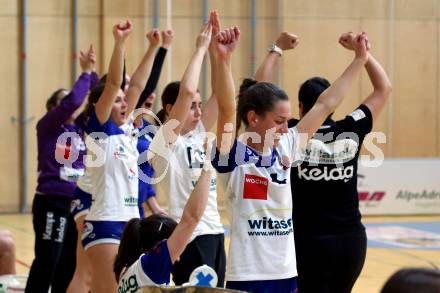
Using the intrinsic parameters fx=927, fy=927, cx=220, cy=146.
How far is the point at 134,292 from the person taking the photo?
373 cm

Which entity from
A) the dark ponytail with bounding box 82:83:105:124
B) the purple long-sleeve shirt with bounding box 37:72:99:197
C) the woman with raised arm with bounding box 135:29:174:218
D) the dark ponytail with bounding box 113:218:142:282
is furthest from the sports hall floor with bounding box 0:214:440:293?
the dark ponytail with bounding box 113:218:142:282

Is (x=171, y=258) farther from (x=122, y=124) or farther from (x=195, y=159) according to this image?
(x=122, y=124)

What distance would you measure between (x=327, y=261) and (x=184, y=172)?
1.03 metres

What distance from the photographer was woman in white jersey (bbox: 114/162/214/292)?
3.79 m

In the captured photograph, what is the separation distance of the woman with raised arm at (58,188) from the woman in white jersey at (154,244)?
2663 millimetres

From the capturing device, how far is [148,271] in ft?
12.4

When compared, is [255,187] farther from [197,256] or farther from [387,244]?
[387,244]

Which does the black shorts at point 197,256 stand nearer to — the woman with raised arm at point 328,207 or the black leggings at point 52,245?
the woman with raised arm at point 328,207

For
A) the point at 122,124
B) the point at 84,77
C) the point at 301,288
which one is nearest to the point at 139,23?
the point at 84,77

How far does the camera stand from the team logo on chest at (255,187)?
4.21 m

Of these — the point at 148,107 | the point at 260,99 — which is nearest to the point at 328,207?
the point at 260,99

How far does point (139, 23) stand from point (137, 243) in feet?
34.3

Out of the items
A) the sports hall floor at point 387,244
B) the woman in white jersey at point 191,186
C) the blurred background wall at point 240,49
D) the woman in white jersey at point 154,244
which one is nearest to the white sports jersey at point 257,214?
the woman in white jersey at point 154,244

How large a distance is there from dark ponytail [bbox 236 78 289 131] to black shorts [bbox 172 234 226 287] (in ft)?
3.76
